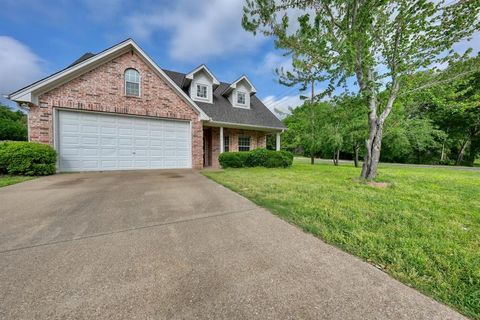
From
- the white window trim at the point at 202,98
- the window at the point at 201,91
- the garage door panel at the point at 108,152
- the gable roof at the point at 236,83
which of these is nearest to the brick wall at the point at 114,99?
the garage door panel at the point at 108,152

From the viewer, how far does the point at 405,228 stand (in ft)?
10.1

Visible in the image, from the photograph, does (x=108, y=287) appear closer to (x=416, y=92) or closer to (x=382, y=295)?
(x=382, y=295)

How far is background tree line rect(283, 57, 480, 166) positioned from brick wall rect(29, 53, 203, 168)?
6456 mm

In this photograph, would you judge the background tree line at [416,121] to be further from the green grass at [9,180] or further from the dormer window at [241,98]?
the green grass at [9,180]

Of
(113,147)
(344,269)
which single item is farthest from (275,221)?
Result: (113,147)

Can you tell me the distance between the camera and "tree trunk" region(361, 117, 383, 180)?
6938mm

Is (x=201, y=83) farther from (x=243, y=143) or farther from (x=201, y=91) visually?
(x=243, y=143)

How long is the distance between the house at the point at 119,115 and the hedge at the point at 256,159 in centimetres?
155

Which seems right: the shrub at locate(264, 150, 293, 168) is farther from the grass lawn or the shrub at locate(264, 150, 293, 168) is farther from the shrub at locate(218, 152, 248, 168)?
the grass lawn

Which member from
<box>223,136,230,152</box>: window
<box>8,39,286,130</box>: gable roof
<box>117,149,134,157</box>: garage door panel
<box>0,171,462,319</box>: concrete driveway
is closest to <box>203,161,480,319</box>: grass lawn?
<box>0,171,462,319</box>: concrete driveway

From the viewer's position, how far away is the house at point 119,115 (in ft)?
26.8

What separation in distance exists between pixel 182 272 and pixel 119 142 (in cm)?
927

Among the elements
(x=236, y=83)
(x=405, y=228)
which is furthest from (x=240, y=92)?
(x=405, y=228)

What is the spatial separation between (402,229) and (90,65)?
12.0m
